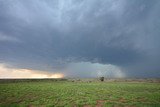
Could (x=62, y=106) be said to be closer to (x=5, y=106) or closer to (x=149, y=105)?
(x=5, y=106)

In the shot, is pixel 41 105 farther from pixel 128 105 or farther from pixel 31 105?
pixel 128 105

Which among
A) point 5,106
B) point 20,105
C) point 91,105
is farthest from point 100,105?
point 5,106

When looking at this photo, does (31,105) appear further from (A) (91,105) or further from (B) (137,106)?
(B) (137,106)

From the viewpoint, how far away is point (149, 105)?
20234 millimetres

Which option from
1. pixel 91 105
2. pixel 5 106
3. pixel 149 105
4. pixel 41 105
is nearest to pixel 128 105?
pixel 149 105

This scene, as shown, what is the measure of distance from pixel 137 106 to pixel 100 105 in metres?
4.58

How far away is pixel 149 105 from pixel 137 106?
1.66 m

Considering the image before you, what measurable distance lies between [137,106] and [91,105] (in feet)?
18.8

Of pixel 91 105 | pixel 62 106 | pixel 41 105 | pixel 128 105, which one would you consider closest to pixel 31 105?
pixel 41 105

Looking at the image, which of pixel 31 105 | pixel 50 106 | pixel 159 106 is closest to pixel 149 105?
pixel 159 106

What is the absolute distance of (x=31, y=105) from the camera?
20.9 metres

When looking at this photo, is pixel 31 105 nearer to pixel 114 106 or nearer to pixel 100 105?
pixel 100 105

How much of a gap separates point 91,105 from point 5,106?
1086cm

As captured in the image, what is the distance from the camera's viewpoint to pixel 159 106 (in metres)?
19.7
